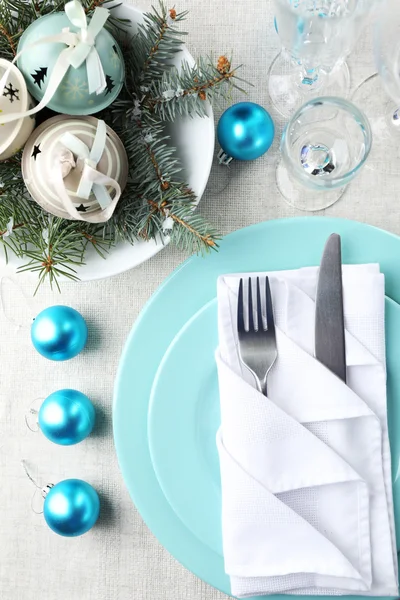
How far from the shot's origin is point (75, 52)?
1.42 feet

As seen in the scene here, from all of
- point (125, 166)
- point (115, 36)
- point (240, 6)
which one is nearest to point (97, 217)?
point (125, 166)

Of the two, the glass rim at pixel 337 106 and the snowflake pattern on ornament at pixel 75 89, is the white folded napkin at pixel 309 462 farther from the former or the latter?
the snowflake pattern on ornament at pixel 75 89

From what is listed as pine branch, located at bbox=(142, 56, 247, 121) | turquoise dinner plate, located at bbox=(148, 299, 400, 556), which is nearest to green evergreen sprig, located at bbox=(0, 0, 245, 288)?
pine branch, located at bbox=(142, 56, 247, 121)

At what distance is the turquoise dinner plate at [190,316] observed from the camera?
561 millimetres

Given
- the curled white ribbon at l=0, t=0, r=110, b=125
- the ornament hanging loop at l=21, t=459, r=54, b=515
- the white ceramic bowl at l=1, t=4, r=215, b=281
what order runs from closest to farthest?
the curled white ribbon at l=0, t=0, r=110, b=125, the white ceramic bowl at l=1, t=4, r=215, b=281, the ornament hanging loop at l=21, t=459, r=54, b=515

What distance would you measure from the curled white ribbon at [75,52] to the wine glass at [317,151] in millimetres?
206

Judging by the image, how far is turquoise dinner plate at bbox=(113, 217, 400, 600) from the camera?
0.56 metres

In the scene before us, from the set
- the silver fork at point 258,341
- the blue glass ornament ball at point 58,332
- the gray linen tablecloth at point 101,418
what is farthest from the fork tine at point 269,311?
the blue glass ornament ball at point 58,332

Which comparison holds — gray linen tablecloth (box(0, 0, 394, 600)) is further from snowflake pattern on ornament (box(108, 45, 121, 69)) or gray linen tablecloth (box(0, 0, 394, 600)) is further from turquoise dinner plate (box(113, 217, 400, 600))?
snowflake pattern on ornament (box(108, 45, 121, 69))

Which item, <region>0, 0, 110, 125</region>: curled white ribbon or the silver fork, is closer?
<region>0, 0, 110, 125</region>: curled white ribbon

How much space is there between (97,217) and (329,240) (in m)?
0.22

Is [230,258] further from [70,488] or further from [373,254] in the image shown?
[70,488]

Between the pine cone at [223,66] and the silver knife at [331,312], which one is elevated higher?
the pine cone at [223,66]

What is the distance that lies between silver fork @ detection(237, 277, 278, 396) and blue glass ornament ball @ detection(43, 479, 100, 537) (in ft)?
0.75
